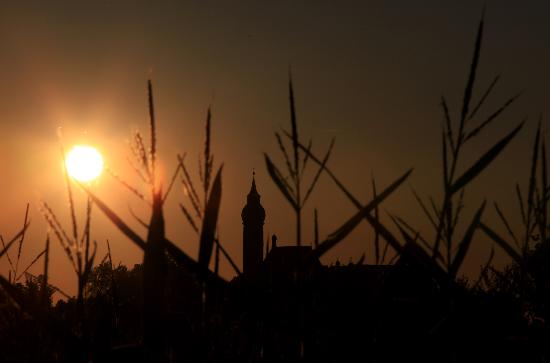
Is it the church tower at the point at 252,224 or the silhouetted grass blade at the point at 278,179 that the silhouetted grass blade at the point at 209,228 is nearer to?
the silhouetted grass blade at the point at 278,179

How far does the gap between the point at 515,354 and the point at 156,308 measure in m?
0.82

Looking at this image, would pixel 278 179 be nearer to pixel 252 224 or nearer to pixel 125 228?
pixel 125 228

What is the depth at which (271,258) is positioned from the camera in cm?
205

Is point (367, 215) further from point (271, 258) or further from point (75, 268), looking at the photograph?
point (271, 258)

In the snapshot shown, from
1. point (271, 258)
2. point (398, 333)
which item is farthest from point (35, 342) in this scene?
point (398, 333)

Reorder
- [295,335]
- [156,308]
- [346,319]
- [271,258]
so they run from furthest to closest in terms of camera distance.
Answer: [271,258], [346,319], [295,335], [156,308]

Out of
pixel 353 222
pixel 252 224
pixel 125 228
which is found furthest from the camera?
pixel 252 224

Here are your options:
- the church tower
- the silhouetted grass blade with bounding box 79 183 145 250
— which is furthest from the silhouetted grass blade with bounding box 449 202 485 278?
the church tower

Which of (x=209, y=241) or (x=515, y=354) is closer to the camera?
(x=209, y=241)

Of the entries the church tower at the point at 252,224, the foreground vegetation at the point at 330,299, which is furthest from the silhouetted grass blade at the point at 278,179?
the church tower at the point at 252,224

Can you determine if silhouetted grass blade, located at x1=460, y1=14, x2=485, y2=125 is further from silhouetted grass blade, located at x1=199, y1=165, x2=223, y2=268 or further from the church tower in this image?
the church tower

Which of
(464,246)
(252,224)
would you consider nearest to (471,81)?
(464,246)

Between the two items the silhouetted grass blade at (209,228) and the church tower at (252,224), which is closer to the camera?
the silhouetted grass blade at (209,228)

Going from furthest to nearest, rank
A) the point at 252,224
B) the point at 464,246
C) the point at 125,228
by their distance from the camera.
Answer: the point at 252,224, the point at 464,246, the point at 125,228
